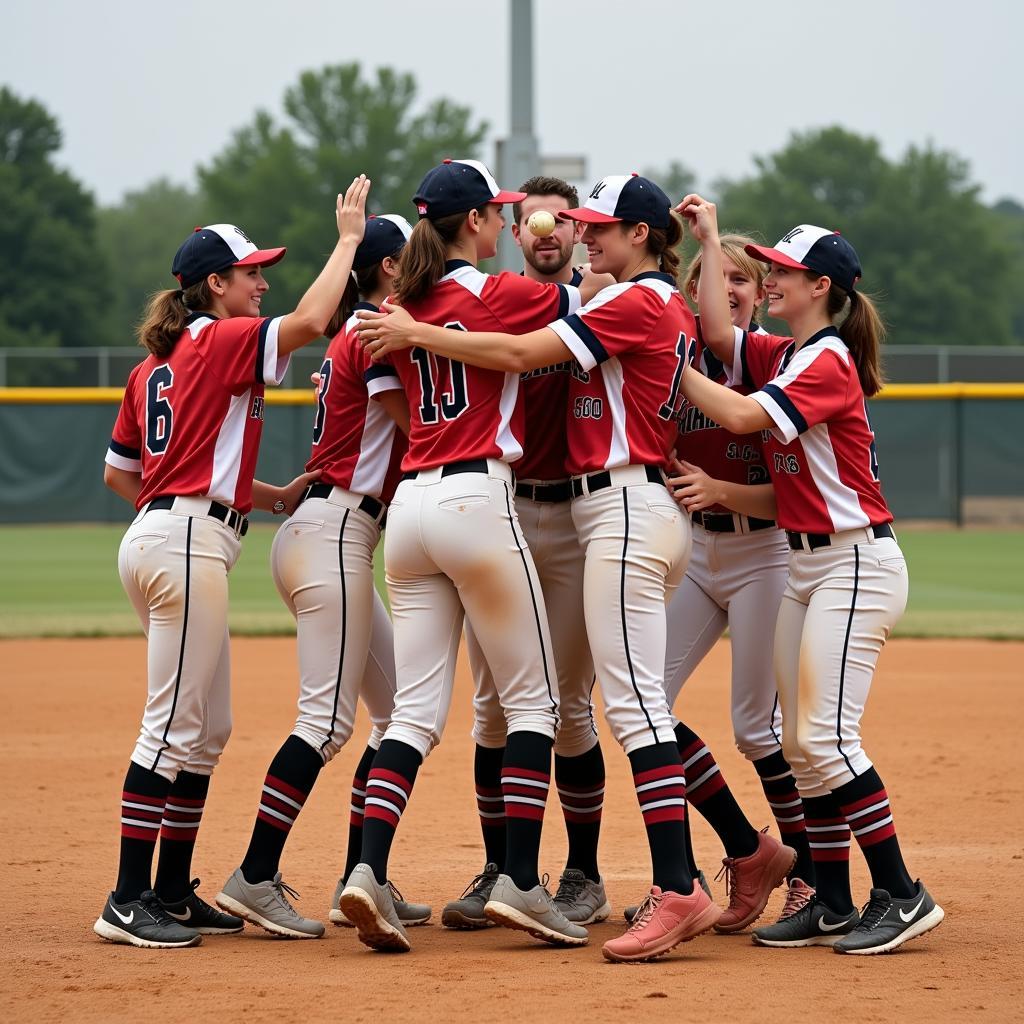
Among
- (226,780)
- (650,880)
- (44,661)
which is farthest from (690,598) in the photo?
(44,661)

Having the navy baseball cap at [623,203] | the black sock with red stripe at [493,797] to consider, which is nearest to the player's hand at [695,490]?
the navy baseball cap at [623,203]

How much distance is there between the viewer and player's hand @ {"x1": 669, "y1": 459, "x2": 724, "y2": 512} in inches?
147

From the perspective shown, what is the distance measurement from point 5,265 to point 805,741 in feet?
141

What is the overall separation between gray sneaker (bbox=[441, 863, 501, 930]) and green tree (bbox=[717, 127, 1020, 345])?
42611 millimetres

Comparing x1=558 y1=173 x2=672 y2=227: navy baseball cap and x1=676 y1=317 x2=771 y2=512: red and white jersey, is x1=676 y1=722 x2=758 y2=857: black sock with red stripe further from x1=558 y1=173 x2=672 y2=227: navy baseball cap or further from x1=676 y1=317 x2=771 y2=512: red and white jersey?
x1=558 y1=173 x2=672 y2=227: navy baseball cap

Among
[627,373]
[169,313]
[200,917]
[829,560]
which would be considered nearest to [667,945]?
[829,560]

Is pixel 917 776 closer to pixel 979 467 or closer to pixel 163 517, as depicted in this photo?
pixel 163 517

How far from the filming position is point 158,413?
380 centimetres

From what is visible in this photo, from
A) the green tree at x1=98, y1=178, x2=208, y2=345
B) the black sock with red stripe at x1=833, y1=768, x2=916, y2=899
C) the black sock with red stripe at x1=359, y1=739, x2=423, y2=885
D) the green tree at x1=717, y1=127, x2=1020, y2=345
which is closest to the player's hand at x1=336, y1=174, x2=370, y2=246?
the black sock with red stripe at x1=359, y1=739, x2=423, y2=885

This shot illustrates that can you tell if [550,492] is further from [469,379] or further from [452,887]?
[452,887]

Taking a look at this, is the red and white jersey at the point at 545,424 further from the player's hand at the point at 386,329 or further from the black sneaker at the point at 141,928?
the black sneaker at the point at 141,928

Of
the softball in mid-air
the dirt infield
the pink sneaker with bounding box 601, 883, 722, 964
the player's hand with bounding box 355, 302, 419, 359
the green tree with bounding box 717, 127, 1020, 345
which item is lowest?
the dirt infield

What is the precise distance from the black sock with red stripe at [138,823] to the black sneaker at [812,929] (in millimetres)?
1549

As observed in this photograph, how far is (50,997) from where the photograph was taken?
3176 millimetres
